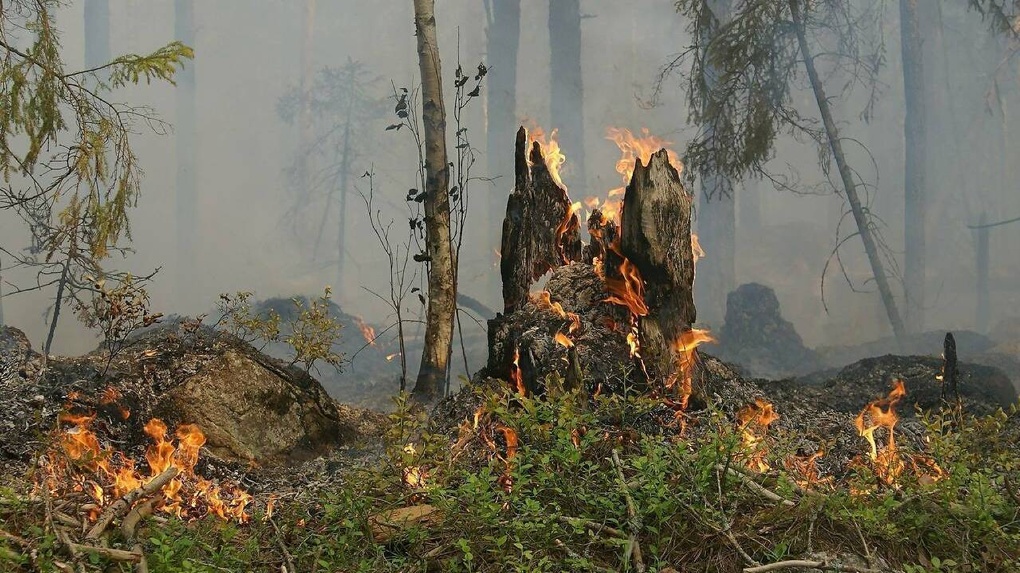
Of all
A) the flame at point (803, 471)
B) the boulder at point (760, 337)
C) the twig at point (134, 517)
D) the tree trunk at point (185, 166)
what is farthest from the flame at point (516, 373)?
the tree trunk at point (185, 166)

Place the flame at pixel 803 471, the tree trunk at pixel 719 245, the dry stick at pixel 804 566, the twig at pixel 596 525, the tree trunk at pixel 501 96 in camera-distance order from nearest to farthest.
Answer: the dry stick at pixel 804 566 → the twig at pixel 596 525 → the flame at pixel 803 471 → the tree trunk at pixel 719 245 → the tree trunk at pixel 501 96

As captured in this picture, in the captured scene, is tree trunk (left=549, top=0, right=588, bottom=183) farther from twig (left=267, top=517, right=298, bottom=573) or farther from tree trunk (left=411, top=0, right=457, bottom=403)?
twig (left=267, top=517, right=298, bottom=573)

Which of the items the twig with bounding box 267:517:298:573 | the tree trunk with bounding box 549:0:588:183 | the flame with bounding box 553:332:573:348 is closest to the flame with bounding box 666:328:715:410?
the flame with bounding box 553:332:573:348

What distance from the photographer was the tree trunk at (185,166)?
38594 millimetres

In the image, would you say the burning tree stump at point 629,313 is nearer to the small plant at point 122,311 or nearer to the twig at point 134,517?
the twig at point 134,517

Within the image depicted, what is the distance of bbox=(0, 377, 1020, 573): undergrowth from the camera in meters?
3.22

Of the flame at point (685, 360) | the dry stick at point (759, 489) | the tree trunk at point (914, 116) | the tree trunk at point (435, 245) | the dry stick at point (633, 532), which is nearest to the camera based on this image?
the dry stick at point (633, 532)

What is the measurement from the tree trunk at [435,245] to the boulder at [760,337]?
1041 cm

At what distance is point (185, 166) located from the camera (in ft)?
132

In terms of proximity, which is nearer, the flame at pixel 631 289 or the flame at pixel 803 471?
the flame at pixel 803 471

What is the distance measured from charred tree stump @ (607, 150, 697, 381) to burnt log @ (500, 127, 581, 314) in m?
1.22

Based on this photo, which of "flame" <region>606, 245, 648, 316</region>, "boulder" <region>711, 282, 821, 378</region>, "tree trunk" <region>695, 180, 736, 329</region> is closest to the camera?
"flame" <region>606, 245, 648, 316</region>

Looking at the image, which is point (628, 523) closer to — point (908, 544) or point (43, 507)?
point (908, 544)

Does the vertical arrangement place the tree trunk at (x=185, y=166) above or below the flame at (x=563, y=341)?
above
